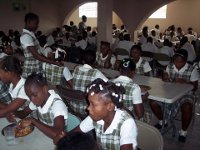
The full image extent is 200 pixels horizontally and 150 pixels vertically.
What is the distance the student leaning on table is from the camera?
72.6 inches

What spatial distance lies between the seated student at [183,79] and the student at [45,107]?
1891 mm

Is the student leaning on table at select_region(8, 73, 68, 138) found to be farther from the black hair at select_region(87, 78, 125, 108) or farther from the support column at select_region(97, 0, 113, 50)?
the support column at select_region(97, 0, 113, 50)

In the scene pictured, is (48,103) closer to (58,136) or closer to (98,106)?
(58,136)

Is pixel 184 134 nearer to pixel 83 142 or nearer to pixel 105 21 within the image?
pixel 83 142

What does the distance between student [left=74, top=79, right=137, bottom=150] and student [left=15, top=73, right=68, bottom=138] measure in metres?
0.29

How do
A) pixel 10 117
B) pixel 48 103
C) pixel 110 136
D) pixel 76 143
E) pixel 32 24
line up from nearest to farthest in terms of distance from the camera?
pixel 76 143, pixel 110 136, pixel 48 103, pixel 10 117, pixel 32 24

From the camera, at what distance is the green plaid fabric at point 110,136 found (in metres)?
1.71

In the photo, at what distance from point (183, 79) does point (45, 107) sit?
7.12ft

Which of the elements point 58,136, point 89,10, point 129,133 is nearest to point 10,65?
point 58,136

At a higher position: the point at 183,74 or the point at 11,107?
the point at 183,74

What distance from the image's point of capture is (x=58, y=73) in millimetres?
3645

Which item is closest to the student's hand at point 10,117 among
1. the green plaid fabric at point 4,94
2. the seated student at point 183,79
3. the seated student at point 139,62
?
the green plaid fabric at point 4,94

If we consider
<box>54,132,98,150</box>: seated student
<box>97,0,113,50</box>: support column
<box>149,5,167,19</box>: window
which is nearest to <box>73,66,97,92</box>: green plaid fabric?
<box>54,132,98,150</box>: seated student

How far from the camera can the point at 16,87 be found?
231cm
